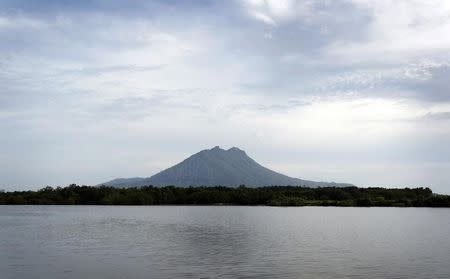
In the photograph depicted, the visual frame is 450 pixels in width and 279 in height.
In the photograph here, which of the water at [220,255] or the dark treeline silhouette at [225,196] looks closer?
the water at [220,255]

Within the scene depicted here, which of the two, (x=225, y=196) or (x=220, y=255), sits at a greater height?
(x=225, y=196)

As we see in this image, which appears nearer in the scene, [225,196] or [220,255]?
[220,255]

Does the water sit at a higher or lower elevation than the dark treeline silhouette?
lower

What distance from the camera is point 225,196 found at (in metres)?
181

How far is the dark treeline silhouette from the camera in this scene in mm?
176375

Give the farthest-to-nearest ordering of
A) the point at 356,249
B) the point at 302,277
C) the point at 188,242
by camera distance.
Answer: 1. the point at 188,242
2. the point at 356,249
3. the point at 302,277

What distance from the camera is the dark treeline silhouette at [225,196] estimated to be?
579ft

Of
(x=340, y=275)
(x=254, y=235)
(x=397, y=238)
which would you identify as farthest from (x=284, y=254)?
(x=397, y=238)

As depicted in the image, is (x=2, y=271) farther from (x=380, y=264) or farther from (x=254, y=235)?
(x=254, y=235)

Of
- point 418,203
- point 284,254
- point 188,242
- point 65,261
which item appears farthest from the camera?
point 418,203

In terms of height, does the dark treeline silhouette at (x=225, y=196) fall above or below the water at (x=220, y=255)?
above

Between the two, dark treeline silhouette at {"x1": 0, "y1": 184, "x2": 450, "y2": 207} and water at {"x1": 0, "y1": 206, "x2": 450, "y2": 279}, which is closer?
water at {"x1": 0, "y1": 206, "x2": 450, "y2": 279}

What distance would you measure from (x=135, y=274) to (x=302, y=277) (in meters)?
9.31

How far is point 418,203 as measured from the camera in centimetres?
17075
